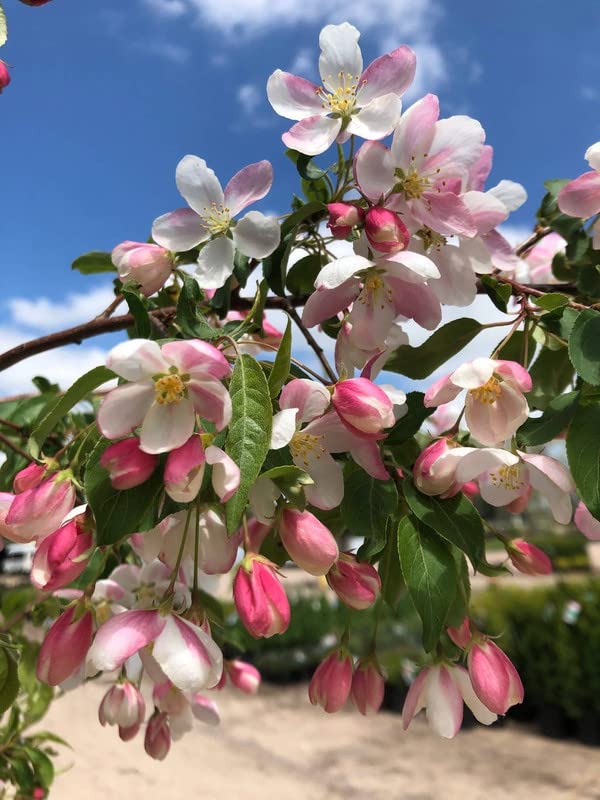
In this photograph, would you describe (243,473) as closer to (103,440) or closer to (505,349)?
(103,440)

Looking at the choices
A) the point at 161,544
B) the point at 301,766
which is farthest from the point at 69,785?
the point at 161,544

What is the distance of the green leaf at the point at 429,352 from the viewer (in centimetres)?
74

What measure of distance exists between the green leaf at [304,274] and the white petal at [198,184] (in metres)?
0.10

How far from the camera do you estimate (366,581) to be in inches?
24.9

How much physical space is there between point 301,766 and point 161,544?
16.3 feet

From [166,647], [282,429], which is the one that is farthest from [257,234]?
[166,647]

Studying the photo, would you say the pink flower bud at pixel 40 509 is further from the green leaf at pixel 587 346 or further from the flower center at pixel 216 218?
the green leaf at pixel 587 346

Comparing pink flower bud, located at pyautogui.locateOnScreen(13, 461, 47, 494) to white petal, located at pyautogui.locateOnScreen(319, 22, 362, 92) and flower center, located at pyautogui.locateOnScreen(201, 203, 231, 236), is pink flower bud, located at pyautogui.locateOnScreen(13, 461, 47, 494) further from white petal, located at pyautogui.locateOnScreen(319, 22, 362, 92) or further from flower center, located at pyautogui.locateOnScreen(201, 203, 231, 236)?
white petal, located at pyautogui.locateOnScreen(319, 22, 362, 92)

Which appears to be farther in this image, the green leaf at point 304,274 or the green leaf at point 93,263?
the green leaf at point 93,263

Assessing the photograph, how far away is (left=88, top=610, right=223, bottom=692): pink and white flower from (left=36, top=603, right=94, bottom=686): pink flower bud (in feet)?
0.18

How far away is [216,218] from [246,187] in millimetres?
42

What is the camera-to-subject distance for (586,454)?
0.61 metres

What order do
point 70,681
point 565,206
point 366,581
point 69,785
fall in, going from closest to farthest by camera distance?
1. point 366,581
2. point 565,206
3. point 70,681
4. point 69,785

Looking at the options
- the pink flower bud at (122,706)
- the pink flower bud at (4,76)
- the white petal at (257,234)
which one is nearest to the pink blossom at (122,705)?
the pink flower bud at (122,706)
